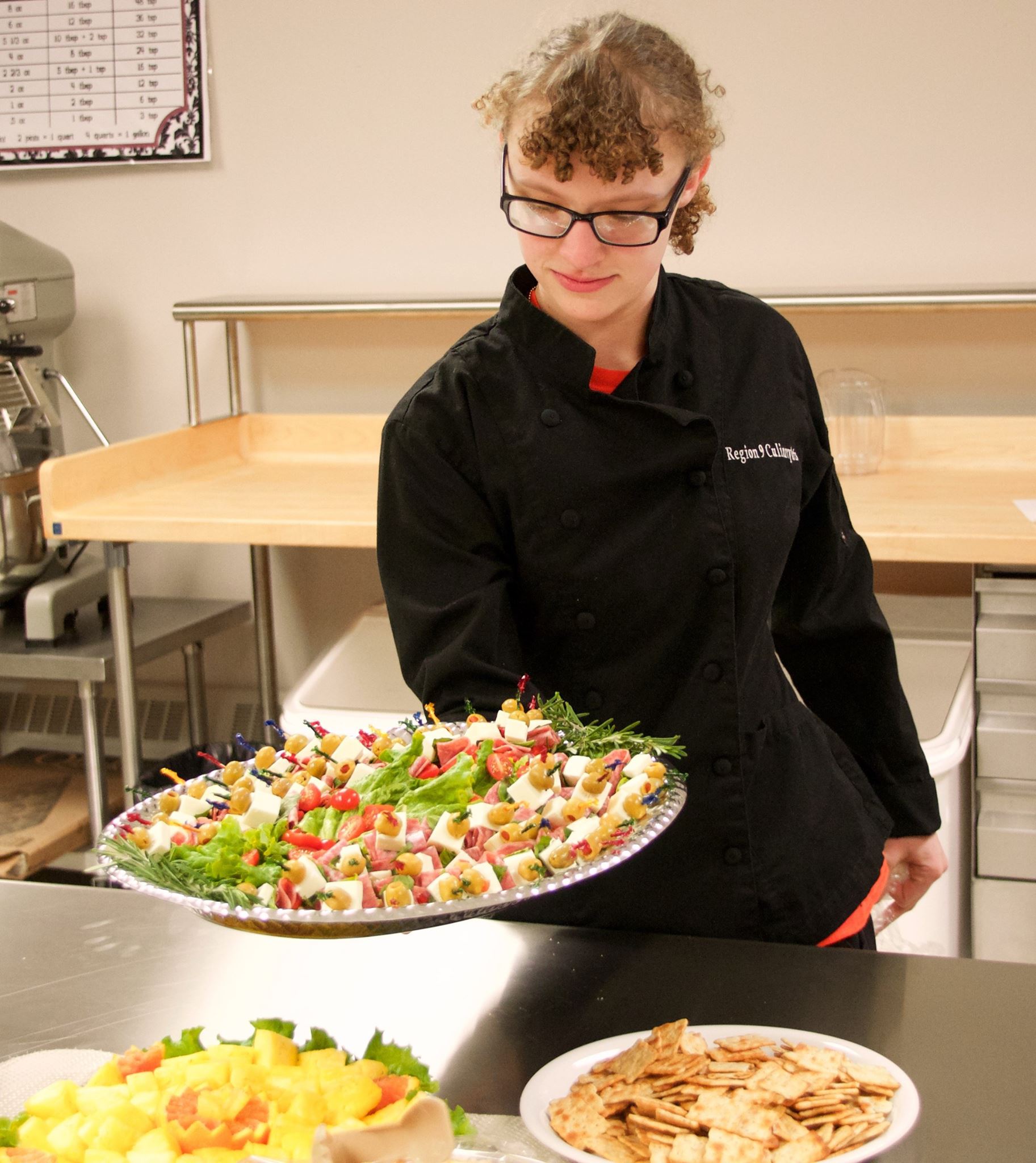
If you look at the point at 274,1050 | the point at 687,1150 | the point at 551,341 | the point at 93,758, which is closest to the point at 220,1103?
the point at 274,1050

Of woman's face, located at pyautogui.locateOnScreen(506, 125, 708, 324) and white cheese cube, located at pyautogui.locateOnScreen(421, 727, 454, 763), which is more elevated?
woman's face, located at pyautogui.locateOnScreen(506, 125, 708, 324)

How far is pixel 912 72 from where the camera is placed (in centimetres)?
270

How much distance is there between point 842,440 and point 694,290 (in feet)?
4.53

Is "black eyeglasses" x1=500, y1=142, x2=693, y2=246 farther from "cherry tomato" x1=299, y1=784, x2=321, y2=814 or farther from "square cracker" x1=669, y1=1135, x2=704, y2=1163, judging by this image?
"square cracker" x1=669, y1=1135, x2=704, y2=1163

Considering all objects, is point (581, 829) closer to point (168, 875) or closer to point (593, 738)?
point (593, 738)

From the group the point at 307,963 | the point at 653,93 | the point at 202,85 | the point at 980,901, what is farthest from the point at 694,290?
the point at 202,85

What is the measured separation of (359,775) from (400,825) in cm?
11

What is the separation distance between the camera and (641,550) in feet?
4.09

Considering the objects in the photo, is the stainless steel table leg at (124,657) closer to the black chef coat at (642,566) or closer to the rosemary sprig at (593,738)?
the black chef coat at (642,566)

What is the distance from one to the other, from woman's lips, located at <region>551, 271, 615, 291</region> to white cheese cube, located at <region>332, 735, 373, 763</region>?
0.43m

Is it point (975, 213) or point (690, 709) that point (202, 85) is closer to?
point (975, 213)

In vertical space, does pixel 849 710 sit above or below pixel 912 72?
below

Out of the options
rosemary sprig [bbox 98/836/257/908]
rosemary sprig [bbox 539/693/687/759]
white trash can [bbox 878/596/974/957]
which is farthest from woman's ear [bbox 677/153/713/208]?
white trash can [bbox 878/596/974/957]

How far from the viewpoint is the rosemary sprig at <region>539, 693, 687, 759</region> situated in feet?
3.52
